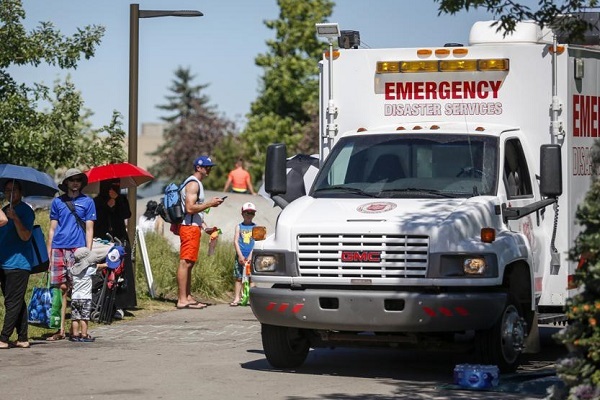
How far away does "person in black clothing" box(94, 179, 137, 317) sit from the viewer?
15.7m

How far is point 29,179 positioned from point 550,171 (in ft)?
17.3

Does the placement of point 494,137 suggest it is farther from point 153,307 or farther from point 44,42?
point 44,42

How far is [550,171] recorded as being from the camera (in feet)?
38.2

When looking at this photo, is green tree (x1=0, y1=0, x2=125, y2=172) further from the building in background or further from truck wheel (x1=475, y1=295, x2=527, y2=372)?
the building in background

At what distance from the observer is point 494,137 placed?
12125 millimetres

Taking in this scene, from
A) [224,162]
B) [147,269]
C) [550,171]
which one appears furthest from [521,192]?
[224,162]

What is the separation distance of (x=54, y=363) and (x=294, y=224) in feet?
8.90

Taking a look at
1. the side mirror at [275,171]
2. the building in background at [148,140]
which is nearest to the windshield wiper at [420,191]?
the side mirror at [275,171]

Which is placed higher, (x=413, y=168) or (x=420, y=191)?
(x=413, y=168)

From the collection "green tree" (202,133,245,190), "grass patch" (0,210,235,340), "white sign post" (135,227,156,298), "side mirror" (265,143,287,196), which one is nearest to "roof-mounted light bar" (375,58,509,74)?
"side mirror" (265,143,287,196)

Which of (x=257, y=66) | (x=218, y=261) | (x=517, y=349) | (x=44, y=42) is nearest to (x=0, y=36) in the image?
(x=44, y=42)

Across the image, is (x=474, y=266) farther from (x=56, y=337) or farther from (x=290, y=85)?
(x=290, y=85)

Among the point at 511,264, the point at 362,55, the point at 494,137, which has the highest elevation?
the point at 362,55

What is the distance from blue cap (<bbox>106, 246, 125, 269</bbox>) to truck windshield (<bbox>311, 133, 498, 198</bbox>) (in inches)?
143
